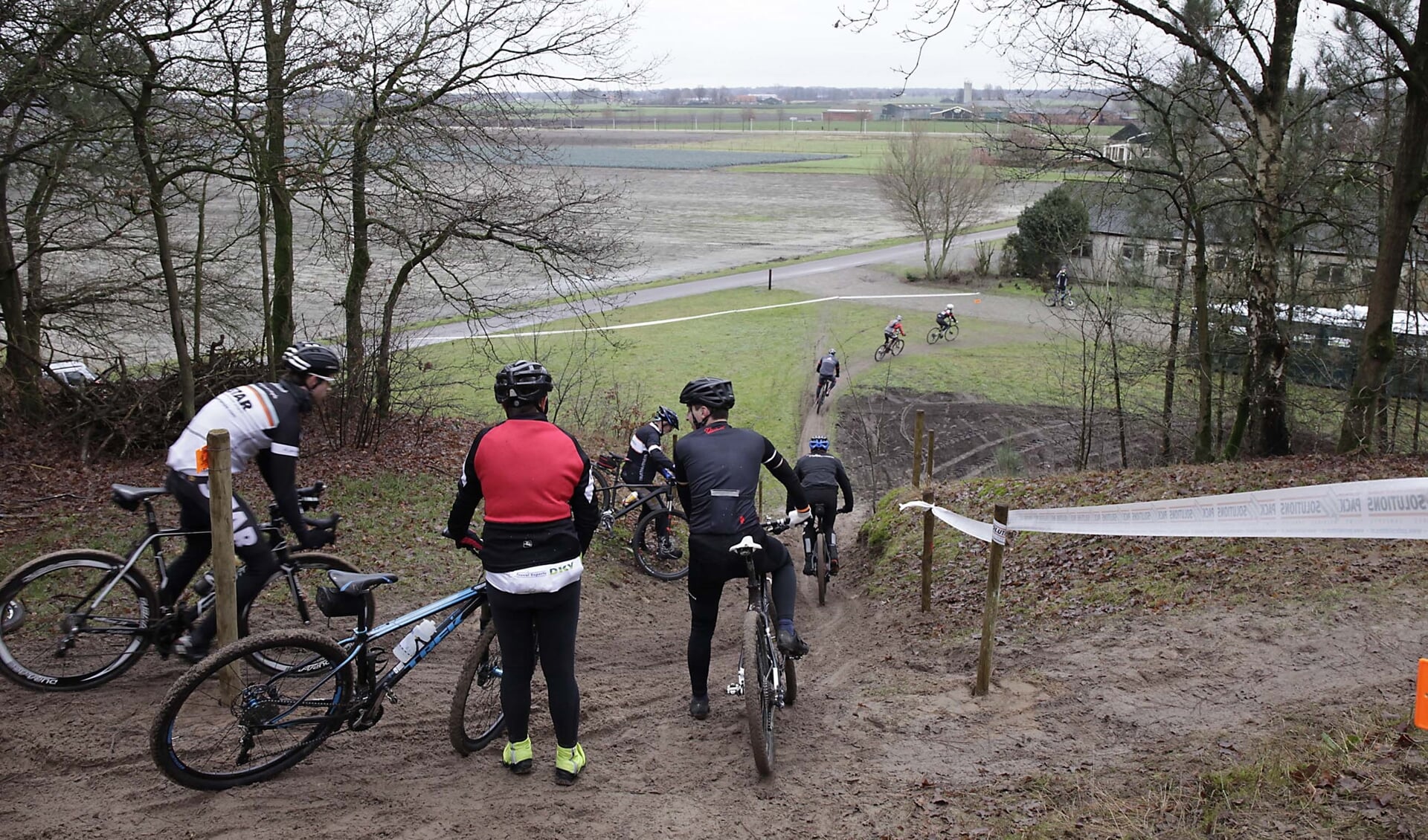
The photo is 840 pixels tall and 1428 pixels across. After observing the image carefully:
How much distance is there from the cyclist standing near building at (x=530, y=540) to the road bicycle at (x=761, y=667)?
90 cm

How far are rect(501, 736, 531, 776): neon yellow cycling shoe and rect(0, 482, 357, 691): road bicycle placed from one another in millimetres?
1720

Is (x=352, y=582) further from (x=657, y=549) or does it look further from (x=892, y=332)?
(x=892, y=332)

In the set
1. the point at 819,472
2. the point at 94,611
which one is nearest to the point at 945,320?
the point at 819,472

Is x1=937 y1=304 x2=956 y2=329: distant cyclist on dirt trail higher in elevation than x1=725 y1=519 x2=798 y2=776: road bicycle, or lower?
lower

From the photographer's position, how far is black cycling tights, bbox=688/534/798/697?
5395 millimetres

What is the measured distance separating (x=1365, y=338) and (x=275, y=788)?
13.2 metres

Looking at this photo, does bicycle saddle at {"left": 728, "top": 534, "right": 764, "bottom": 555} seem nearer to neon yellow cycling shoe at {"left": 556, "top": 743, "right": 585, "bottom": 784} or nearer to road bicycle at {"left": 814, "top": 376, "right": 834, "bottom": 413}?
neon yellow cycling shoe at {"left": 556, "top": 743, "right": 585, "bottom": 784}

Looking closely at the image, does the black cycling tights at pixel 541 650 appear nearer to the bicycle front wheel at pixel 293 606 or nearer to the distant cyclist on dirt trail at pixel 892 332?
the bicycle front wheel at pixel 293 606

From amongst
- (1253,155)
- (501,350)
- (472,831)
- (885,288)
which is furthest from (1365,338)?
(885,288)

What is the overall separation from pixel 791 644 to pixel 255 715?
276cm

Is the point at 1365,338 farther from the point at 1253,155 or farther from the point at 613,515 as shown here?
the point at 613,515

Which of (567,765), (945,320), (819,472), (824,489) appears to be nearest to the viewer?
(567,765)

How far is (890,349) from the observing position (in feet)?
114

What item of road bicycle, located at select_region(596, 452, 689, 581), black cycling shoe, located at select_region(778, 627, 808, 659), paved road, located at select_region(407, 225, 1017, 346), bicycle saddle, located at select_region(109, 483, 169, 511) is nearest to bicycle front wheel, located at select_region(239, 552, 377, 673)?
bicycle saddle, located at select_region(109, 483, 169, 511)
